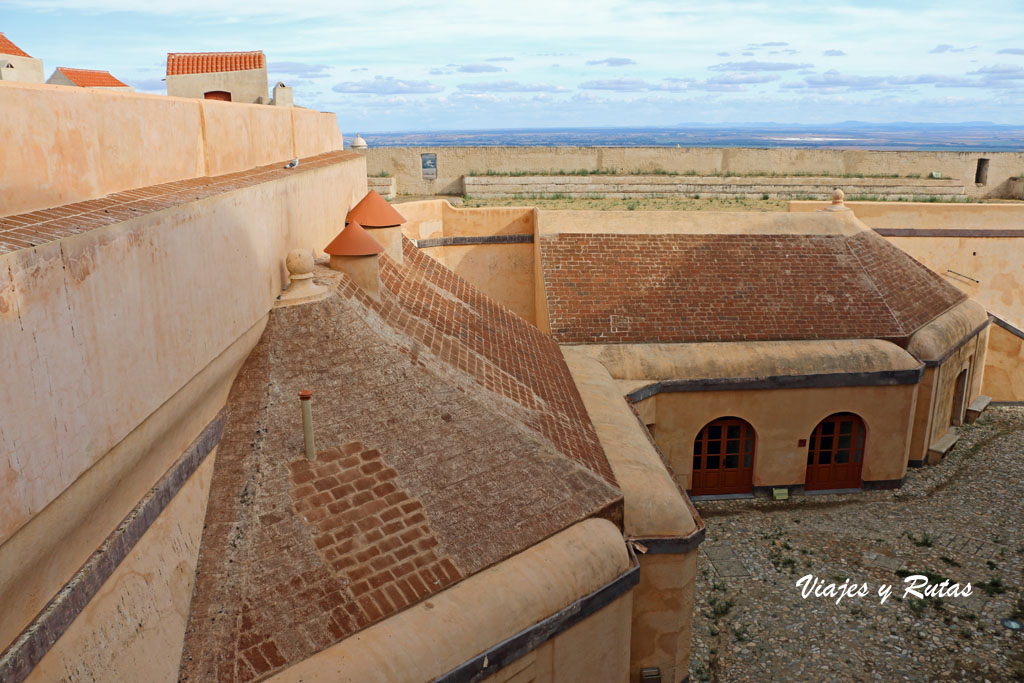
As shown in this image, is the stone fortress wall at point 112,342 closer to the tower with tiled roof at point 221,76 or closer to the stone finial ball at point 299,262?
the stone finial ball at point 299,262

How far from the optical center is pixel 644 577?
9.37 meters

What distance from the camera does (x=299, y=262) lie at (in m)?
9.17

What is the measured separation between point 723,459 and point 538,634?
9.07 m

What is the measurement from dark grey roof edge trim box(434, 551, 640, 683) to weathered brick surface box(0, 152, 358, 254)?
13.7ft

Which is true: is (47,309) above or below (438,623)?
above

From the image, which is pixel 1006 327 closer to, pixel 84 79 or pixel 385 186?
pixel 385 186

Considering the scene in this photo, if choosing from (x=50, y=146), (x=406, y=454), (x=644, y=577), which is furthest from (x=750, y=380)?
(x=50, y=146)

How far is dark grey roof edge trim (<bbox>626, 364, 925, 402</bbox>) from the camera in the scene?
1445 centimetres

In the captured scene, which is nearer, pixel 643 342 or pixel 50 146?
pixel 50 146

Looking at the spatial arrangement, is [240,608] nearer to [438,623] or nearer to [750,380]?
[438,623]

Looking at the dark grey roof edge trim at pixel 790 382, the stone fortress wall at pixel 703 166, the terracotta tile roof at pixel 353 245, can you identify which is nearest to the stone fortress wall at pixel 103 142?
the terracotta tile roof at pixel 353 245

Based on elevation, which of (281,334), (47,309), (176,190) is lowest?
(281,334)

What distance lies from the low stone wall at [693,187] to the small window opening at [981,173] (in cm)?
178

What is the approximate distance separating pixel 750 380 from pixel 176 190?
10.5 meters
